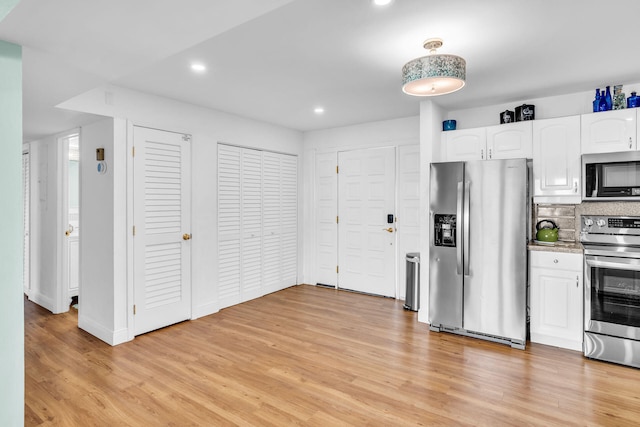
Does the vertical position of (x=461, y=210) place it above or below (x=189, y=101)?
below

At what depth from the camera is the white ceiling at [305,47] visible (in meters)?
1.58

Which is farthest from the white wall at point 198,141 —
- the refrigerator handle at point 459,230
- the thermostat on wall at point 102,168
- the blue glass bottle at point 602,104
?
the blue glass bottle at point 602,104

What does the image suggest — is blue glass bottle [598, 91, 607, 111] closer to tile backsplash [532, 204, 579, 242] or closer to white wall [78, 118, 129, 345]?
tile backsplash [532, 204, 579, 242]

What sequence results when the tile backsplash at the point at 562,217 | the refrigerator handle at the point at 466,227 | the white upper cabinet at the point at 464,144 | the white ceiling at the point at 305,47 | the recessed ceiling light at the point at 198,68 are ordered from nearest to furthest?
the white ceiling at the point at 305,47, the recessed ceiling light at the point at 198,68, the refrigerator handle at the point at 466,227, the tile backsplash at the point at 562,217, the white upper cabinet at the point at 464,144

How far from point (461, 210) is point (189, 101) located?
10.5ft

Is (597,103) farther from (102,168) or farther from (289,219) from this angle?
(102,168)

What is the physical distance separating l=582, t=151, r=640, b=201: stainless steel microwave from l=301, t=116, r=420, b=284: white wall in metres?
1.97

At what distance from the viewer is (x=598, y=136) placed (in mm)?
3238

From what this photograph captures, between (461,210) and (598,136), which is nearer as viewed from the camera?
(598,136)

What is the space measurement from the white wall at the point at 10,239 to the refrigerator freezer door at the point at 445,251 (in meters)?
3.38

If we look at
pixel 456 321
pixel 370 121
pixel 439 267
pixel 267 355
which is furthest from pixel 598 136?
pixel 267 355

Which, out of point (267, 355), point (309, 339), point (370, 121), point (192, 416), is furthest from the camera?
point (370, 121)

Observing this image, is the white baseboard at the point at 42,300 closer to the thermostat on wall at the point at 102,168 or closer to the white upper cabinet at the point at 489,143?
the thermostat on wall at the point at 102,168

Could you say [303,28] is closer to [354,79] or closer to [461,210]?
[354,79]
